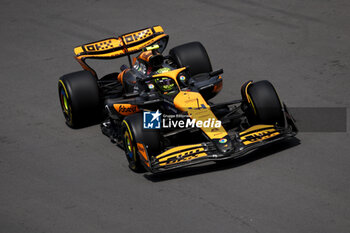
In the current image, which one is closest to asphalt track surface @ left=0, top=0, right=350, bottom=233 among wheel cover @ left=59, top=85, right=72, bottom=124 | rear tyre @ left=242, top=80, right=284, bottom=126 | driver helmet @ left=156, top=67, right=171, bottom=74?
wheel cover @ left=59, top=85, right=72, bottom=124

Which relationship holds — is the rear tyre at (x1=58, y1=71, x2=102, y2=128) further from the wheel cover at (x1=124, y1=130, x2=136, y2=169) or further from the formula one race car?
the wheel cover at (x1=124, y1=130, x2=136, y2=169)

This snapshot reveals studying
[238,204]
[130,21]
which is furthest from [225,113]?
[130,21]

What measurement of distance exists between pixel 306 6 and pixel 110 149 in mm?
9696

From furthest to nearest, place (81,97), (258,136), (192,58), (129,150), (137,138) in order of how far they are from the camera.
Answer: (192,58), (81,97), (129,150), (258,136), (137,138)

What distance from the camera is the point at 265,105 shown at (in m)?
10.9

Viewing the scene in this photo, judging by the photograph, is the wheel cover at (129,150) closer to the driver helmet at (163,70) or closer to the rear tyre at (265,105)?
the driver helmet at (163,70)

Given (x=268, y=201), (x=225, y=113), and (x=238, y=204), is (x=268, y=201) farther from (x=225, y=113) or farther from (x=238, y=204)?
(x=225, y=113)

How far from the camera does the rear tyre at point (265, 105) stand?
35.7ft

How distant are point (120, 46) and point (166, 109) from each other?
240cm

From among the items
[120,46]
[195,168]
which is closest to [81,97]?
[120,46]

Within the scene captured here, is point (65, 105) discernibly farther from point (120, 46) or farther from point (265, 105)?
point (265, 105)

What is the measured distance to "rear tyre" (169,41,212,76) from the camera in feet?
43.8

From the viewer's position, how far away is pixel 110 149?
11648 millimetres

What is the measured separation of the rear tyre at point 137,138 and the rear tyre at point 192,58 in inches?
121
